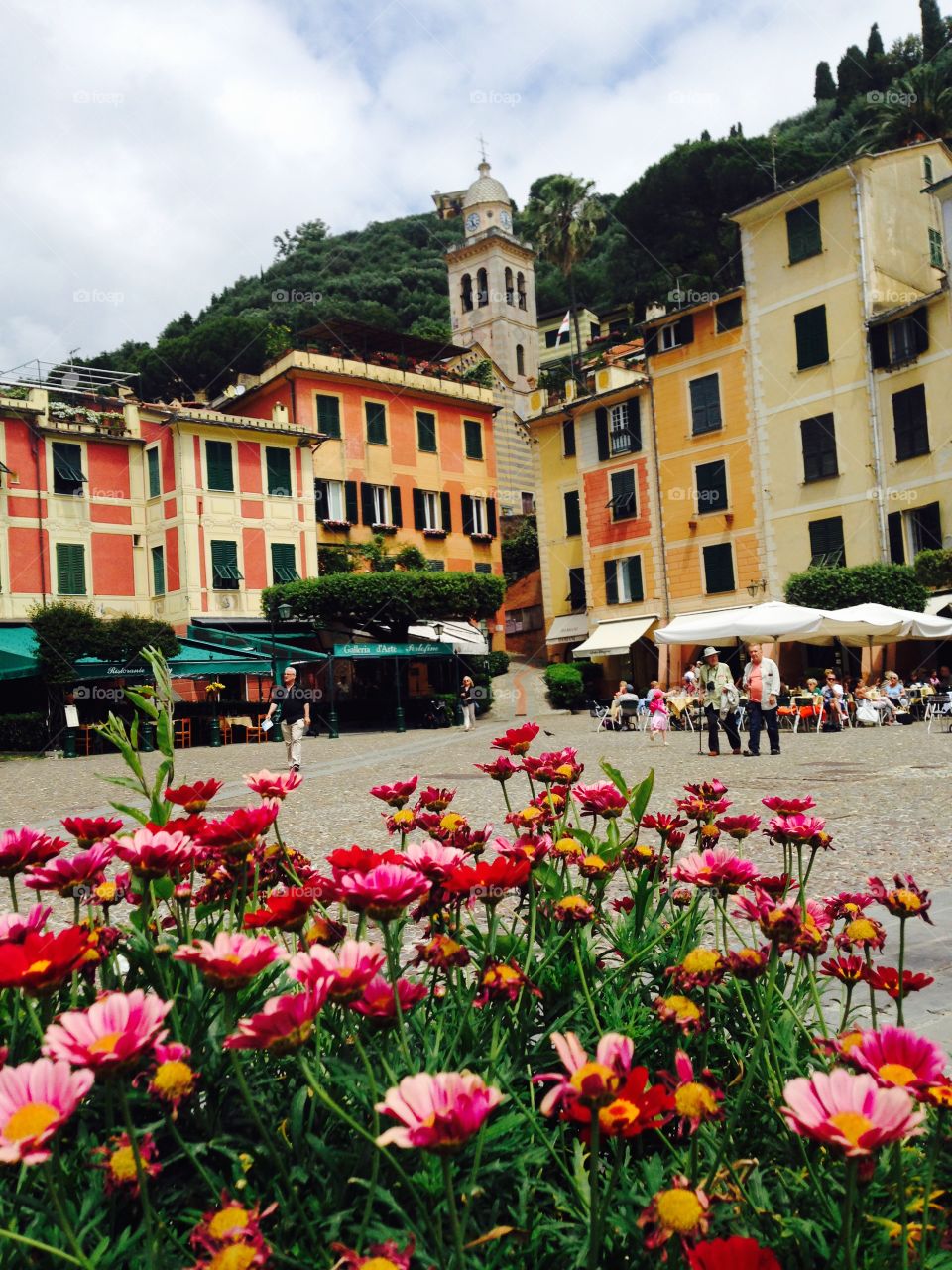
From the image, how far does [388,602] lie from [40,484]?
11096 millimetres

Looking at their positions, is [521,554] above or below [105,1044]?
above

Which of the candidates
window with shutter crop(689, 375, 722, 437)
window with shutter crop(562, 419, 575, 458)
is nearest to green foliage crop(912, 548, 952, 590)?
window with shutter crop(689, 375, 722, 437)

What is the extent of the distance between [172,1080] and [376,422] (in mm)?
35738

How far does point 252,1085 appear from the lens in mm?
1617

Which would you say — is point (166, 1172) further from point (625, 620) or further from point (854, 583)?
point (625, 620)

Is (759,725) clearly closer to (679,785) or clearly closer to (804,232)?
(679,785)

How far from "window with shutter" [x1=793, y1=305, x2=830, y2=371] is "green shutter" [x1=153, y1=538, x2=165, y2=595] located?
2065cm

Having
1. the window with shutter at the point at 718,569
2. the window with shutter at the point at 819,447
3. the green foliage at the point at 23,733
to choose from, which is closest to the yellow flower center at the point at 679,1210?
the green foliage at the point at 23,733

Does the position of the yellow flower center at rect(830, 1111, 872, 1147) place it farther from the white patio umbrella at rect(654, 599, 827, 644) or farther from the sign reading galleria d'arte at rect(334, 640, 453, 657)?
the sign reading galleria d'arte at rect(334, 640, 453, 657)

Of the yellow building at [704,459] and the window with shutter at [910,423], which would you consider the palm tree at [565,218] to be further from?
the window with shutter at [910,423]

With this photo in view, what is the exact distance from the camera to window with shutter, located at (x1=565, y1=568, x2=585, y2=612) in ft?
120

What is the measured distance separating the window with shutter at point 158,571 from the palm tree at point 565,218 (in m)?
28.9

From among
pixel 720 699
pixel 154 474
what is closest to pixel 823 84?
pixel 154 474

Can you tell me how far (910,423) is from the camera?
26.8 m
